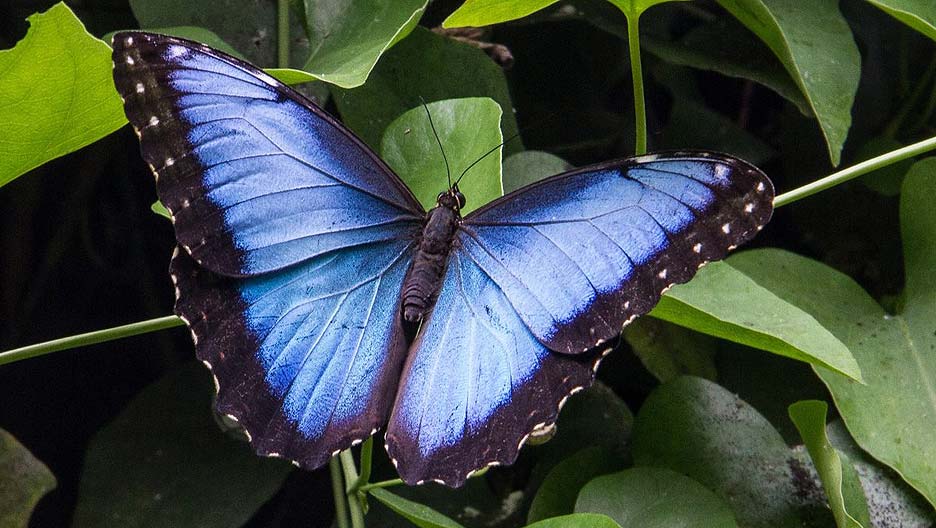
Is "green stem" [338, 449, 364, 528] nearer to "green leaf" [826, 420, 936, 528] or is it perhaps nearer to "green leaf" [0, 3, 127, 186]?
"green leaf" [0, 3, 127, 186]

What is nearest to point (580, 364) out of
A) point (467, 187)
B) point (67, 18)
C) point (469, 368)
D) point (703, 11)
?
point (469, 368)

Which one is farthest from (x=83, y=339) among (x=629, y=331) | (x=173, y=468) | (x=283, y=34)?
(x=629, y=331)

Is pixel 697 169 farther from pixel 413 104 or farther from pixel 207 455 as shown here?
pixel 207 455

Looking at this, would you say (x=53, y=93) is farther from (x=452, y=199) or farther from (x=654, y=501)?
(x=654, y=501)

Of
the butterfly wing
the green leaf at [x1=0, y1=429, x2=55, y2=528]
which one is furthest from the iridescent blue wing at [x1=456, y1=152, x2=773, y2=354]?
the green leaf at [x1=0, y1=429, x2=55, y2=528]

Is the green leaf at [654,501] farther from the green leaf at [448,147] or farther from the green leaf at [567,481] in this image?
the green leaf at [448,147]
